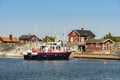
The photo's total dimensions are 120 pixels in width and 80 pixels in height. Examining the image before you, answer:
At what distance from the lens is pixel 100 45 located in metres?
127

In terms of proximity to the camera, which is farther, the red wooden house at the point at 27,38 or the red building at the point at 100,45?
the red wooden house at the point at 27,38

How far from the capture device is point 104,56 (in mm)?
112062

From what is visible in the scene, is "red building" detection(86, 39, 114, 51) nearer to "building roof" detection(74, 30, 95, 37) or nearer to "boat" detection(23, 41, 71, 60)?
"building roof" detection(74, 30, 95, 37)

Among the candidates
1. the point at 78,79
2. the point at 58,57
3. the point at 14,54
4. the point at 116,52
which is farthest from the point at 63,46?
the point at 78,79

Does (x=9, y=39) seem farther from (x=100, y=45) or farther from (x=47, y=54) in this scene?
(x=47, y=54)

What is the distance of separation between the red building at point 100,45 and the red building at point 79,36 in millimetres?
8040

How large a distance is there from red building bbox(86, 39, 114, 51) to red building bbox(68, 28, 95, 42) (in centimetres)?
804

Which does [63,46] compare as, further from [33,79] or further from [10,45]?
[33,79]

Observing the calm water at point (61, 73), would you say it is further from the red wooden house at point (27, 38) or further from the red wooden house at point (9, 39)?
the red wooden house at point (27, 38)

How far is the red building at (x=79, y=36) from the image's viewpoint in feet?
452

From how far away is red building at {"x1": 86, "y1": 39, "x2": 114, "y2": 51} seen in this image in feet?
415

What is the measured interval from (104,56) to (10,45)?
40179 millimetres

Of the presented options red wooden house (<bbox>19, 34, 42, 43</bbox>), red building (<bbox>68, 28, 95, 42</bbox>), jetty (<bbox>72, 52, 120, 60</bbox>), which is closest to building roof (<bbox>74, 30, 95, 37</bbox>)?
red building (<bbox>68, 28, 95, 42</bbox>)

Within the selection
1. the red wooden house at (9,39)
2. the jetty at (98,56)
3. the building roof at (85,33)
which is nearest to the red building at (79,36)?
the building roof at (85,33)
